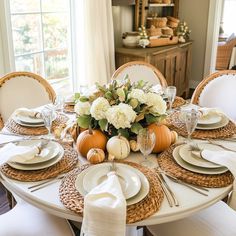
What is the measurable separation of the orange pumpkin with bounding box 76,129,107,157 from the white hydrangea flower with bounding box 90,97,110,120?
0.08 metres

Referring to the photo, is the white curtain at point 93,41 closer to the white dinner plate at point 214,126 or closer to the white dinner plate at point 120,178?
the white dinner plate at point 214,126

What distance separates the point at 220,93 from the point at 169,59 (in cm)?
165

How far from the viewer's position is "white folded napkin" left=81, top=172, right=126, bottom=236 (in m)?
0.97

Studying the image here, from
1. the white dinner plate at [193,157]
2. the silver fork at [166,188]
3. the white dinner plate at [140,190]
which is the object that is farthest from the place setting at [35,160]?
the white dinner plate at [193,157]

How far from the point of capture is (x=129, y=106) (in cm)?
136

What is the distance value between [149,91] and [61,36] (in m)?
2.02

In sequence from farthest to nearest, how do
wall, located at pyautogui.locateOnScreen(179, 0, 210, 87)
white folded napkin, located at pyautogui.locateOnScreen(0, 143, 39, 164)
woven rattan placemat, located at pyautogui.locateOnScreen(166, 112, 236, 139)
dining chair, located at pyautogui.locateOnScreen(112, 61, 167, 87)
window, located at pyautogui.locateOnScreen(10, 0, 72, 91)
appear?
wall, located at pyautogui.locateOnScreen(179, 0, 210, 87) → window, located at pyautogui.locateOnScreen(10, 0, 72, 91) → dining chair, located at pyautogui.locateOnScreen(112, 61, 167, 87) → woven rattan placemat, located at pyautogui.locateOnScreen(166, 112, 236, 139) → white folded napkin, located at pyautogui.locateOnScreen(0, 143, 39, 164)

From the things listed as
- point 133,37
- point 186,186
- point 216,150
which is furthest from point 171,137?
point 133,37

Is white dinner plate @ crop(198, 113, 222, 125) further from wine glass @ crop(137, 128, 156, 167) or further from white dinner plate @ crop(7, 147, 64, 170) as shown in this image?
white dinner plate @ crop(7, 147, 64, 170)

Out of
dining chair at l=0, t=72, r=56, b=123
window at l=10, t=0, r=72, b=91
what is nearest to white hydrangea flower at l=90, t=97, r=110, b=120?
dining chair at l=0, t=72, r=56, b=123

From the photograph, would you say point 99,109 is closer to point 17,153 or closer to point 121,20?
point 17,153

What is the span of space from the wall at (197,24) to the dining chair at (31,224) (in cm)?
370

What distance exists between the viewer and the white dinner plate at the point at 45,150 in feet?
4.33

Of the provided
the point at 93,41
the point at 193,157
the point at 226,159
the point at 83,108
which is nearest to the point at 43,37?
the point at 93,41
